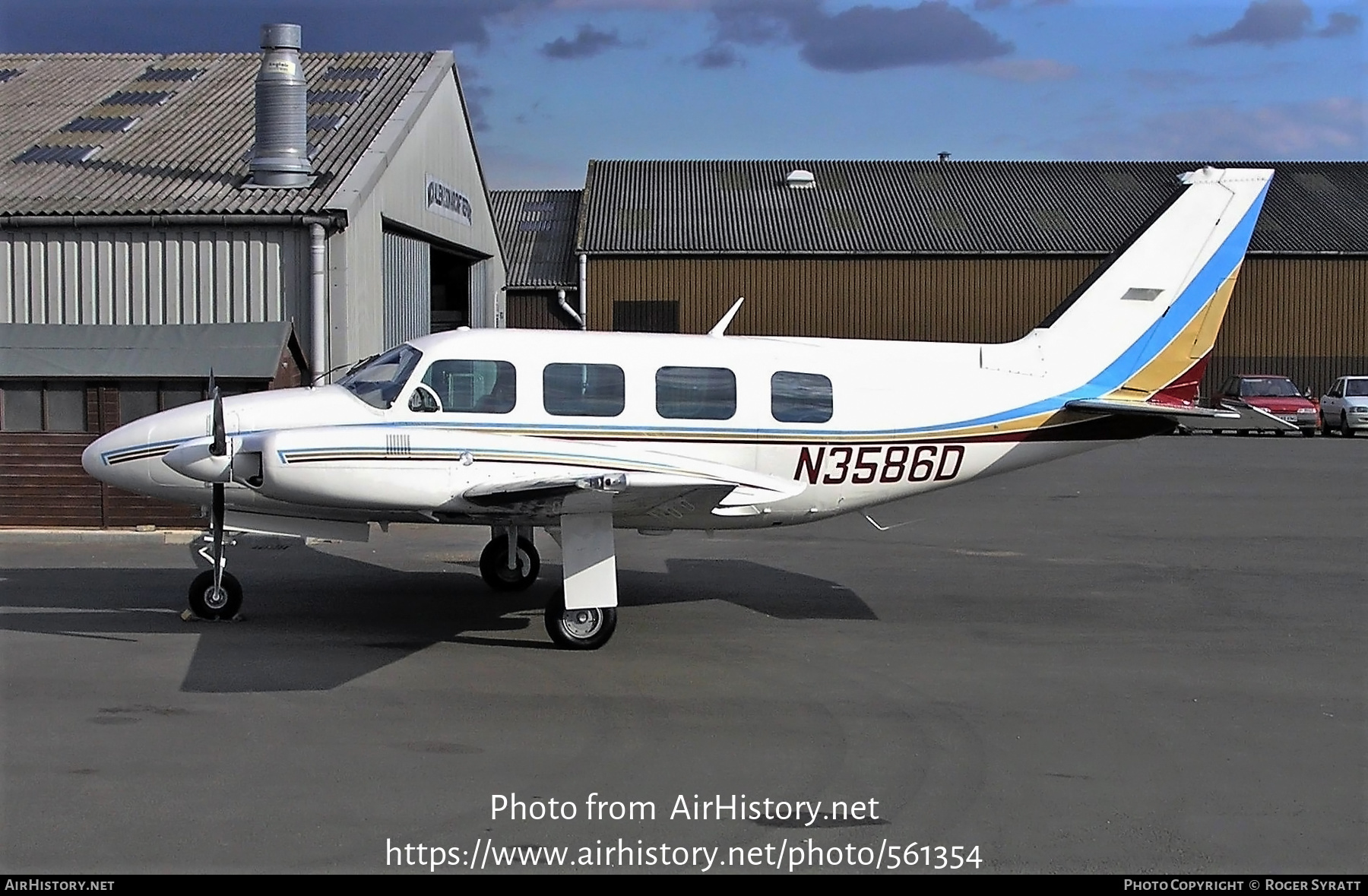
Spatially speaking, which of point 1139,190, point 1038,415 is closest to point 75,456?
point 1038,415

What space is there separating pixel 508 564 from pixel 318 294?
A: 765 cm

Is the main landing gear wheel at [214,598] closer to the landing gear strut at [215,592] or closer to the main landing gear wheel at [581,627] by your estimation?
the landing gear strut at [215,592]

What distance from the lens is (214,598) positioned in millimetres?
11250

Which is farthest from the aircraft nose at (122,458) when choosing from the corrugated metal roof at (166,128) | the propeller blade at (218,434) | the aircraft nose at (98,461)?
the corrugated metal roof at (166,128)

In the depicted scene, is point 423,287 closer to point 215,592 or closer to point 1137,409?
point 215,592

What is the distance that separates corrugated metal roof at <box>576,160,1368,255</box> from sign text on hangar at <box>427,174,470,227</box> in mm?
20801

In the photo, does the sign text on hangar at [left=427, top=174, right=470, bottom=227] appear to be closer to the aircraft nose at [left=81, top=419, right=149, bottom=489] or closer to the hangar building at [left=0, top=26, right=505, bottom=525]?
the hangar building at [left=0, top=26, right=505, bottom=525]

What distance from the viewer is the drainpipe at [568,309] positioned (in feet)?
152

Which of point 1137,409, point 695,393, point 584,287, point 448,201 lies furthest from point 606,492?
point 584,287

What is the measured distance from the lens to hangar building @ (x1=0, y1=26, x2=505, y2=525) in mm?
17094

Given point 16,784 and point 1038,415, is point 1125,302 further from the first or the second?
point 16,784

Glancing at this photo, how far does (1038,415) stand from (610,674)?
480 centimetres

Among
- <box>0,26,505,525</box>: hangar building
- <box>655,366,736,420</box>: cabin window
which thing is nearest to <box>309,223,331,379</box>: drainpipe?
<box>0,26,505,525</box>: hangar building

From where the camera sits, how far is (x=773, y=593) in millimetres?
13031
